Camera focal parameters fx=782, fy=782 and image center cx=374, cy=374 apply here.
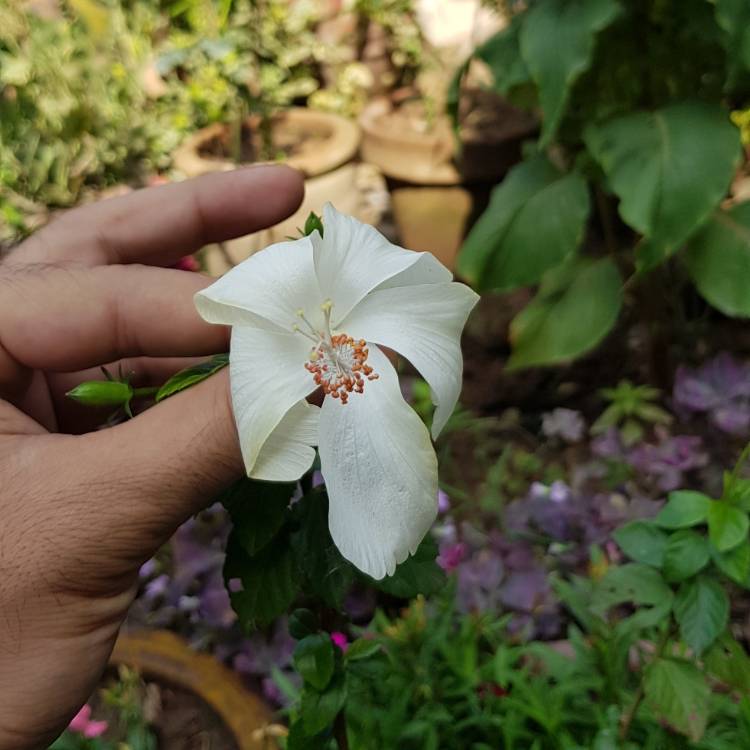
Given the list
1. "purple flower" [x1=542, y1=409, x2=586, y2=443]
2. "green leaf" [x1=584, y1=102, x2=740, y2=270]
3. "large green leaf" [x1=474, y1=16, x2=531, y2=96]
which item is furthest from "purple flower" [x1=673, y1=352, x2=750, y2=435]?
"large green leaf" [x1=474, y1=16, x2=531, y2=96]

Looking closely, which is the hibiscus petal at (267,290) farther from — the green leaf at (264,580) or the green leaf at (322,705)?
the green leaf at (322,705)

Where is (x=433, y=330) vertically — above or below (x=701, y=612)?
above

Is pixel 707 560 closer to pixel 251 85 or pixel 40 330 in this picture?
pixel 40 330

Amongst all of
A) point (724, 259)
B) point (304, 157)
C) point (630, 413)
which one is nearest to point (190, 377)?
point (724, 259)

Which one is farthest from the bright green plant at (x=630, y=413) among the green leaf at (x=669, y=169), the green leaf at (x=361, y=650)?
the green leaf at (x=361, y=650)

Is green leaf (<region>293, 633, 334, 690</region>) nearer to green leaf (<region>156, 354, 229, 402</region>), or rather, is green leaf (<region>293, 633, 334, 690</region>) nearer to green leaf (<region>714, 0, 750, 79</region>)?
green leaf (<region>156, 354, 229, 402</region>)

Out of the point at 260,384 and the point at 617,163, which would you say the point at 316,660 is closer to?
the point at 260,384
